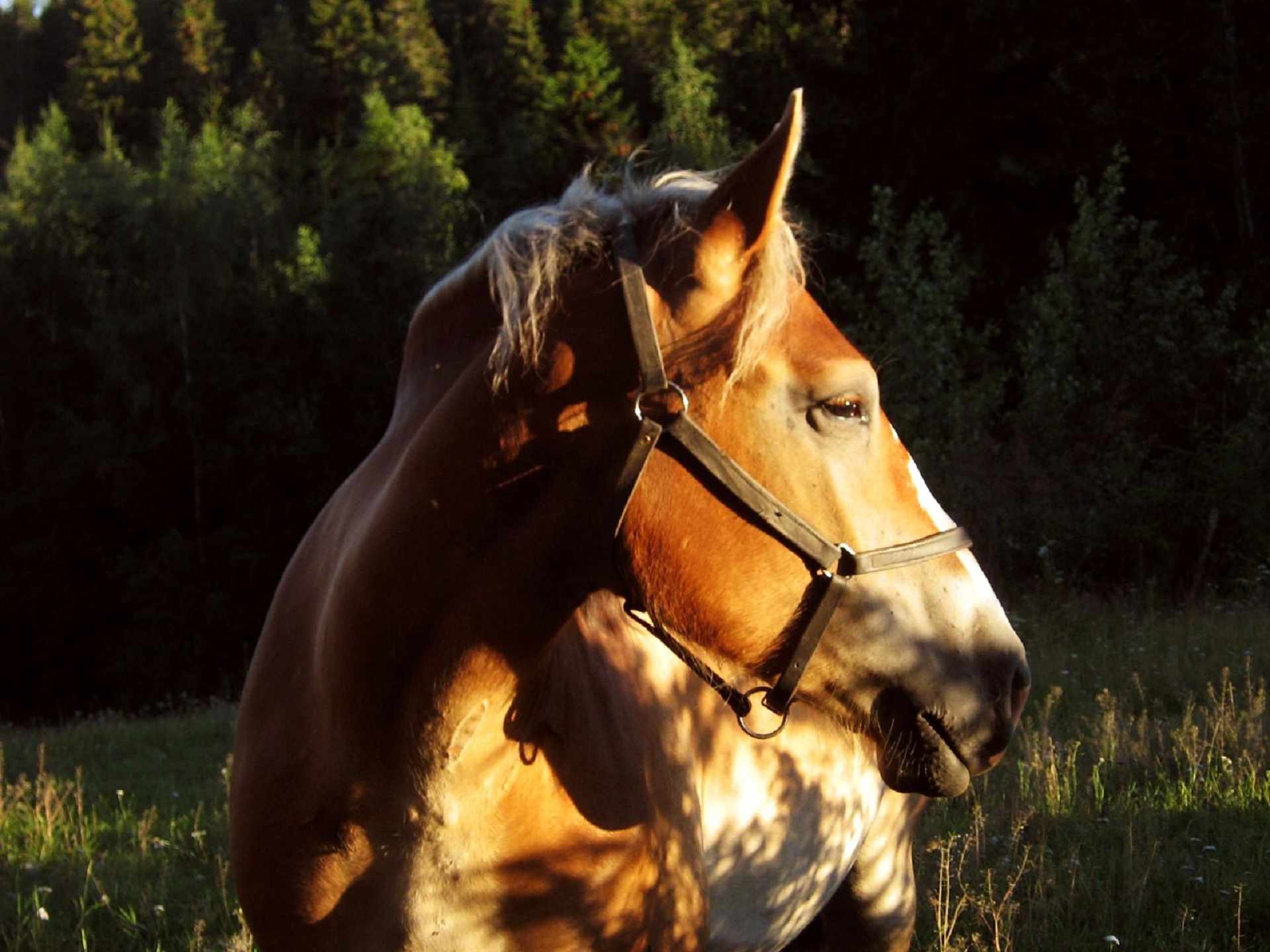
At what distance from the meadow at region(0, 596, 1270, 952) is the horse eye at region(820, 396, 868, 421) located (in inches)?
78.3

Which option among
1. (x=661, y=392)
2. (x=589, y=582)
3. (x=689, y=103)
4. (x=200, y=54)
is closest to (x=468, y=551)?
(x=589, y=582)

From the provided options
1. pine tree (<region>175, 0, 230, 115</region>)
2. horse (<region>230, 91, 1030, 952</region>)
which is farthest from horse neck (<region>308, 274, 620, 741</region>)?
pine tree (<region>175, 0, 230, 115</region>)

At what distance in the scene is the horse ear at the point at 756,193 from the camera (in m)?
1.73

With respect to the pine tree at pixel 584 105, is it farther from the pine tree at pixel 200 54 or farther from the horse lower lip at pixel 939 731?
the horse lower lip at pixel 939 731

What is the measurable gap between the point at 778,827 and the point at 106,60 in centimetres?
6482

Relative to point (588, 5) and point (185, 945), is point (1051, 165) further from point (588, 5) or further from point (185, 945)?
point (588, 5)

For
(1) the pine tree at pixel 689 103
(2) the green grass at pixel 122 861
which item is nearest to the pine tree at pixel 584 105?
(1) the pine tree at pixel 689 103

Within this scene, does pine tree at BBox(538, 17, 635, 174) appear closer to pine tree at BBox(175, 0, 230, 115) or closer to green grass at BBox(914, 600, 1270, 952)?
pine tree at BBox(175, 0, 230, 115)

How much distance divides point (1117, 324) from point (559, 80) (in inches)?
1446

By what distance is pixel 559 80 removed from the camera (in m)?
44.8

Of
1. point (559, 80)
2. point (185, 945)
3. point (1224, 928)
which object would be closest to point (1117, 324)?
point (1224, 928)

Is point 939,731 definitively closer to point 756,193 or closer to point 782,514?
point 782,514

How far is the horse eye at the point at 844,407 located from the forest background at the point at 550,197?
38 cm

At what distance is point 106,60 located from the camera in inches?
2263
